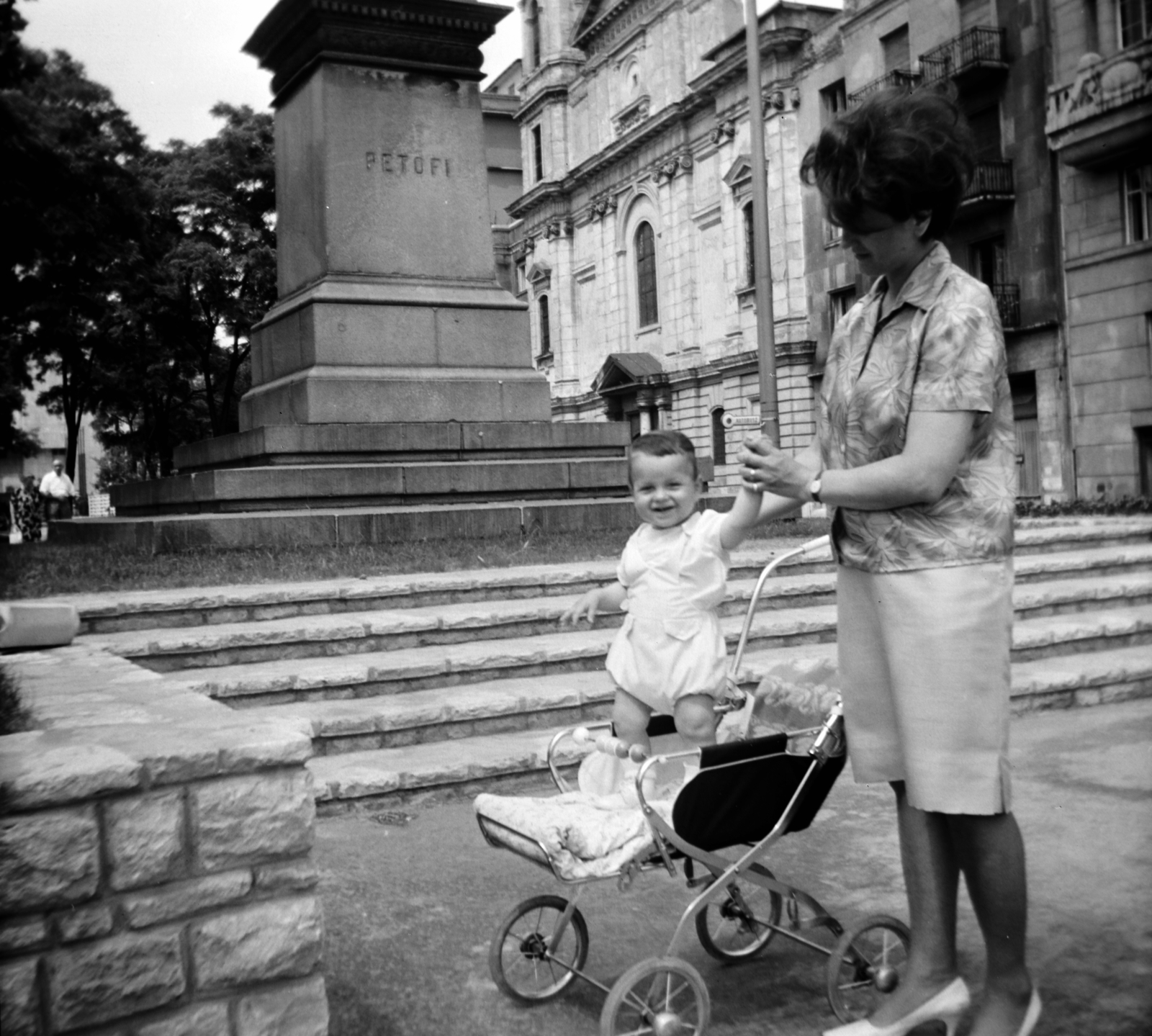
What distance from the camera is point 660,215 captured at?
129 feet

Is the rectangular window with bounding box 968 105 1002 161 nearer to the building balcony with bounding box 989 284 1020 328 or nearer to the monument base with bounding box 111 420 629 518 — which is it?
the building balcony with bounding box 989 284 1020 328

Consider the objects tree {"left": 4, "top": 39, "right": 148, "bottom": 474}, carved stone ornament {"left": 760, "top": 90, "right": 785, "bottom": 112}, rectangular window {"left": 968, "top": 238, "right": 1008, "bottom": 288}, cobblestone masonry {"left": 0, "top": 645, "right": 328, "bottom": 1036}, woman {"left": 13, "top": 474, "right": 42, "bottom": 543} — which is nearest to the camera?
cobblestone masonry {"left": 0, "top": 645, "right": 328, "bottom": 1036}

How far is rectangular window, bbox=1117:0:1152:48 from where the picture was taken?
16.9m

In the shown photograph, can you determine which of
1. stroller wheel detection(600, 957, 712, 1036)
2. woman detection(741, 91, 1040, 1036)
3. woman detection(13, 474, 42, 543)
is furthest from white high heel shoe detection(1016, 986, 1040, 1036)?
woman detection(13, 474, 42, 543)

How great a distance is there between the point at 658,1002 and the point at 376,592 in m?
4.71

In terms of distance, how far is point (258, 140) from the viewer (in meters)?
16.8

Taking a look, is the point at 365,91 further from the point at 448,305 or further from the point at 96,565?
the point at 96,565

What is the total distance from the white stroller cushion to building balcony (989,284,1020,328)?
920 inches

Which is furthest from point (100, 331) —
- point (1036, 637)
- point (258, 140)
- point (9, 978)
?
point (258, 140)

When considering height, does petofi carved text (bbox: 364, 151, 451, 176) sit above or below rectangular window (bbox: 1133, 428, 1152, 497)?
above

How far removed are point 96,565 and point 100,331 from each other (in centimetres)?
286

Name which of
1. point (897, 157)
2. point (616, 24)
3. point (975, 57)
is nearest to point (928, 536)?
point (897, 157)

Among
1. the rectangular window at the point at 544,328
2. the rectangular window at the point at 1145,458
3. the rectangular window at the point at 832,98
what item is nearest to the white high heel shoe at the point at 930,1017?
the rectangular window at the point at 1145,458

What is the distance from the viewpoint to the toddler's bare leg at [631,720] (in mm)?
3660
